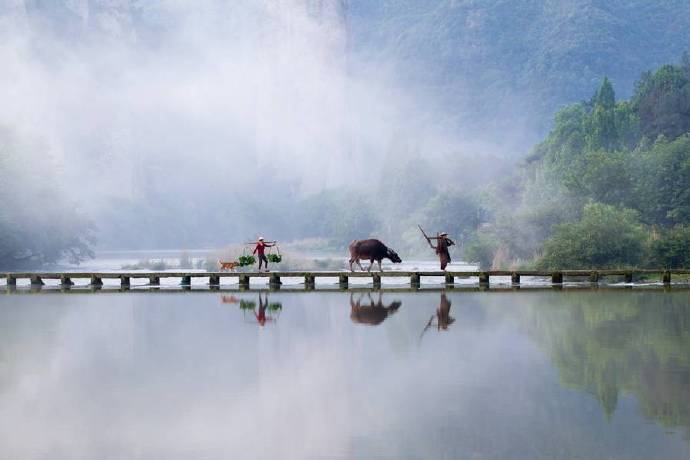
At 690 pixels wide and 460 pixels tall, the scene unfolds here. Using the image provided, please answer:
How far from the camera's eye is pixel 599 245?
48375mm

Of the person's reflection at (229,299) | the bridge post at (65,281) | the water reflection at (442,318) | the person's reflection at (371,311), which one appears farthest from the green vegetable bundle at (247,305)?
the bridge post at (65,281)

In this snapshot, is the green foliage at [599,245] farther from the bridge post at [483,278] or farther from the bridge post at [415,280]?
the bridge post at [415,280]

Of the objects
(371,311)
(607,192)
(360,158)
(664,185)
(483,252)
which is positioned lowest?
(371,311)

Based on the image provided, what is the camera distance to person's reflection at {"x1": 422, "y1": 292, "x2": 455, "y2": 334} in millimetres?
27297

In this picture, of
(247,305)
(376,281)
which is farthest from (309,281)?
(247,305)

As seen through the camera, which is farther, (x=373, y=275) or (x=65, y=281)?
(x=65, y=281)

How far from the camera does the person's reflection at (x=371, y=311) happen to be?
29.3 m

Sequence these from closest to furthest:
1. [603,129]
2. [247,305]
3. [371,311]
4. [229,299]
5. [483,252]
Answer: [371,311] → [247,305] → [229,299] → [483,252] → [603,129]

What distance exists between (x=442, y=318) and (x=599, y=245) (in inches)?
814

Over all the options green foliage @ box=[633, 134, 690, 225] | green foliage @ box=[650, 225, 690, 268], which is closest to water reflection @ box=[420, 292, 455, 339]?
green foliage @ box=[650, 225, 690, 268]

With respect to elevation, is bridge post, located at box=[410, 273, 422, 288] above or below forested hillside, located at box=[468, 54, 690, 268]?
below

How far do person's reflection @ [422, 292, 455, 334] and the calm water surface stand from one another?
60mm

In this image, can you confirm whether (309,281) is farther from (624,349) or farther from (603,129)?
(603,129)

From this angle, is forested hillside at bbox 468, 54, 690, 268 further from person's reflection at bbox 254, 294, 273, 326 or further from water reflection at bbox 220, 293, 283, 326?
person's reflection at bbox 254, 294, 273, 326
